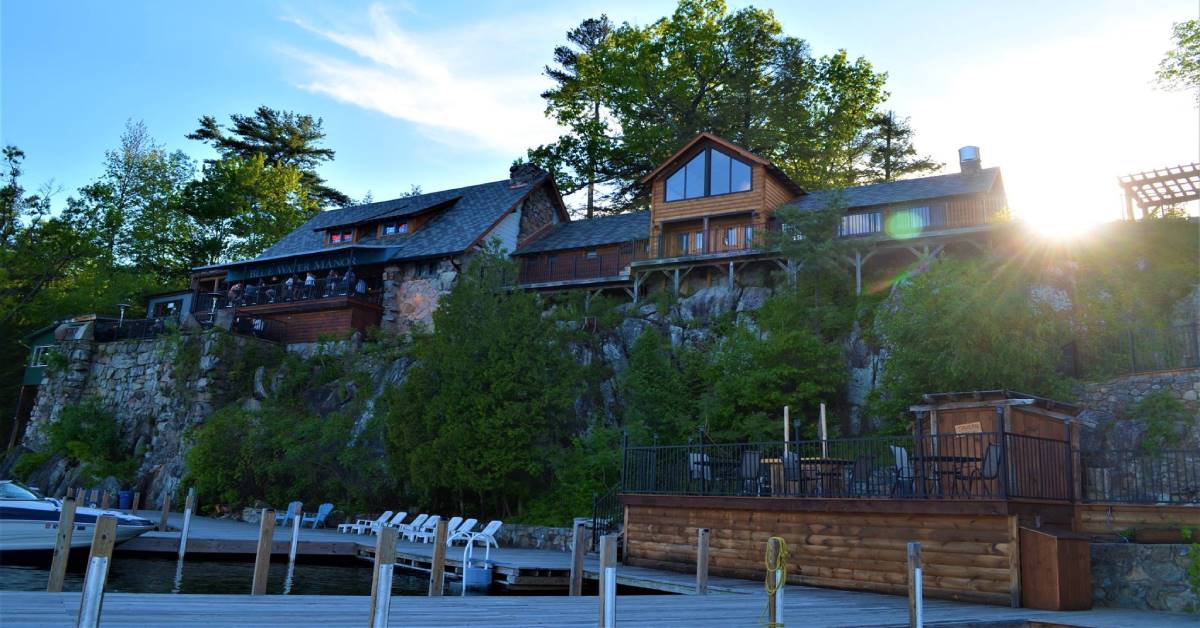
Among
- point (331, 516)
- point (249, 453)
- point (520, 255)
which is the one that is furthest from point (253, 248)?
point (331, 516)

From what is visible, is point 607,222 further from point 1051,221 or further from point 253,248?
point 253,248

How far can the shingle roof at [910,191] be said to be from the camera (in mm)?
30062

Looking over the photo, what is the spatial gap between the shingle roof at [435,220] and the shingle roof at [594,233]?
2436 mm

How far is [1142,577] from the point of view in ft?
39.1

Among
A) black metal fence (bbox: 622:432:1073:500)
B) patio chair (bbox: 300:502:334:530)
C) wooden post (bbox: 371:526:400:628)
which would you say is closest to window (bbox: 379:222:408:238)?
patio chair (bbox: 300:502:334:530)

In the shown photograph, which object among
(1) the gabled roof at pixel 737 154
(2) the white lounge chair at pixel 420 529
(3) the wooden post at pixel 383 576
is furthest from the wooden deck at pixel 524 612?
(1) the gabled roof at pixel 737 154

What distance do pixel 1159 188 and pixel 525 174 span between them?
27.5m

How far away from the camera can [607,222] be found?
1578 inches

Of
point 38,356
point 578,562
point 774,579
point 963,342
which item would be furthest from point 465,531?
Answer: point 38,356

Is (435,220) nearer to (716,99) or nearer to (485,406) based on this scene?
(716,99)

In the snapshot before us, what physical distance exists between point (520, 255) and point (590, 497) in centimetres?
1880

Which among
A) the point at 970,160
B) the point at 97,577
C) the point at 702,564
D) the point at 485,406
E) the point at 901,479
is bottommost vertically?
the point at 702,564

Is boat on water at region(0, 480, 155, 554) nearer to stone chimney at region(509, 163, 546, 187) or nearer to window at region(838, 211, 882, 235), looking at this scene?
window at region(838, 211, 882, 235)

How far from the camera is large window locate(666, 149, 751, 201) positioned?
33.9m
